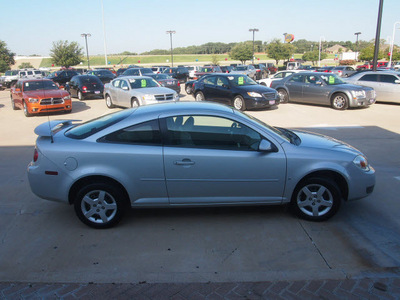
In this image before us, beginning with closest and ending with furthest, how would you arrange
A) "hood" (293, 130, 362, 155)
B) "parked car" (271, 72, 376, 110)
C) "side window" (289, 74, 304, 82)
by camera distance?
"hood" (293, 130, 362, 155) → "parked car" (271, 72, 376, 110) → "side window" (289, 74, 304, 82)

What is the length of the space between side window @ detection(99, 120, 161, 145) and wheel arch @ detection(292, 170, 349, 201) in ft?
6.22

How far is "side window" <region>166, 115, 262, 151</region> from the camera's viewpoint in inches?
168

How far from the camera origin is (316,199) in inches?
174

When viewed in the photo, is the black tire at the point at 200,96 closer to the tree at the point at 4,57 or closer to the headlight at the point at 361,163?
the headlight at the point at 361,163

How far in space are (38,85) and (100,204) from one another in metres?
13.1

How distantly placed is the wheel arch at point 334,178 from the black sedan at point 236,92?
394 inches

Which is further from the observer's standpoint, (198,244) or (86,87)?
(86,87)

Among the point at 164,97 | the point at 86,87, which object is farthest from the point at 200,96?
the point at 86,87

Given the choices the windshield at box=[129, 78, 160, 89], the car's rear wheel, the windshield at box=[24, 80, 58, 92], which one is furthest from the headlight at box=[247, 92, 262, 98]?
the windshield at box=[24, 80, 58, 92]

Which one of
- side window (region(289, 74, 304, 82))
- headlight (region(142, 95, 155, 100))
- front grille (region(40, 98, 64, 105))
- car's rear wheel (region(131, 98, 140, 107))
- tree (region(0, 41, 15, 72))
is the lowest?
car's rear wheel (region(131, 98, 140, 107))

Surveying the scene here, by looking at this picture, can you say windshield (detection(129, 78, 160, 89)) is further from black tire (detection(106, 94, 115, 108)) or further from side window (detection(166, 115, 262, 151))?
side window (detection(166, 115, 262, 151))

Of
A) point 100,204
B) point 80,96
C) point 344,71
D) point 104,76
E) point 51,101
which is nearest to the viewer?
point 100,204

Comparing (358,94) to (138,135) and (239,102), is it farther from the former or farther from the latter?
(138,135)

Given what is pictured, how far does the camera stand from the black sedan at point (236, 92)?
47.0 feet
